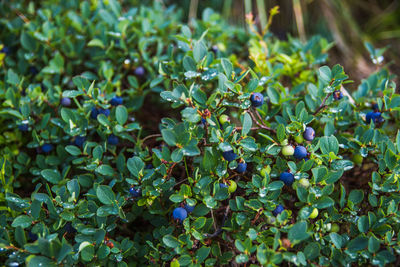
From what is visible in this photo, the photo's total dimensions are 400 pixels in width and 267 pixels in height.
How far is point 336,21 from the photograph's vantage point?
2.99 meters

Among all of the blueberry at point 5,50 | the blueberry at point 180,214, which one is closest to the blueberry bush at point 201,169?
the blueberry at point 180,214

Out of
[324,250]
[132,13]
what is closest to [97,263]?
[324,250]

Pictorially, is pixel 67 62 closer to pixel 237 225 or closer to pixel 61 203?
pixel 61 203

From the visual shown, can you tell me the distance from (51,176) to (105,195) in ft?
0.88

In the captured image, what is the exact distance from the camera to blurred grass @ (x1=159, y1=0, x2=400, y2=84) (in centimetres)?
267

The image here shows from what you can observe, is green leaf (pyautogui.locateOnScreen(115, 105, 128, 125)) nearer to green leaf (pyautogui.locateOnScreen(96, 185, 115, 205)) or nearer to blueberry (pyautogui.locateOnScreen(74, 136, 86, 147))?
blueberry (pyautogui.locateOnScreen(74, 136, 86, 147))

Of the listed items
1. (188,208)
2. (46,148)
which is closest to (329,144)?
(188,208)

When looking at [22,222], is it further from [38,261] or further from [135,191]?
[135,191]

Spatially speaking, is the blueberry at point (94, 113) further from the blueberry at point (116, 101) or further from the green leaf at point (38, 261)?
the green leaf at point (38, 261)

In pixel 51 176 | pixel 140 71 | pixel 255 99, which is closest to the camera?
pixel 255 99

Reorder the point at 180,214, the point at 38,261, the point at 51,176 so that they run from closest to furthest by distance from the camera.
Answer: the point at 38,261, the point at 180,214, the point at 51,176

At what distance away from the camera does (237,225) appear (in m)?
0.96

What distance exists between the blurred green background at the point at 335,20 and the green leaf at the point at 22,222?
206 centimetres

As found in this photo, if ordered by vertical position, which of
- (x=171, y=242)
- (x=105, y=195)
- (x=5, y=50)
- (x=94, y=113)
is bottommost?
(x=171, y=242)
